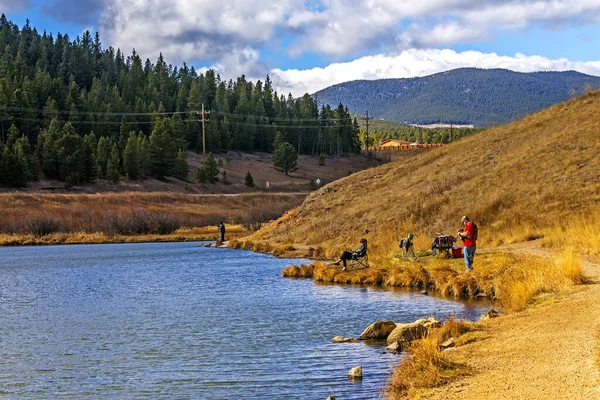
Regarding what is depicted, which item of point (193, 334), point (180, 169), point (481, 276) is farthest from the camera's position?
point (180, 169)

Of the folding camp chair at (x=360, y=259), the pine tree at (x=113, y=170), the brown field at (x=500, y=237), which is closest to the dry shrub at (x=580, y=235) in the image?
the brown field at (x=500, y=237)

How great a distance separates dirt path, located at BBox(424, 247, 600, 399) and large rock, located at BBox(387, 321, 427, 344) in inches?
64.3

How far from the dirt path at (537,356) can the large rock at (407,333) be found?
5.36ft

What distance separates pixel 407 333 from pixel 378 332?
1.39 m

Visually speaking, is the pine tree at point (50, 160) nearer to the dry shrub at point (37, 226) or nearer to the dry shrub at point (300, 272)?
the dry shrub at point (37, 226)

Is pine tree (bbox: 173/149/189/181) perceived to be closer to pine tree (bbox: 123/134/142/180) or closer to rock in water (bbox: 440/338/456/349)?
pine tree (bbox: 123/134/142/180)

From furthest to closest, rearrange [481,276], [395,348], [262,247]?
1. [262,247]
2. [481,276]
3. [395,348]

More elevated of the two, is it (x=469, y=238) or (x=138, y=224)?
(x=469, y=238)

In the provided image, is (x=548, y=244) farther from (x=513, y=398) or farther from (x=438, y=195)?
(x=513, y=398)

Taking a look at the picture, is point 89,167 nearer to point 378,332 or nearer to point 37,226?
point 37,226

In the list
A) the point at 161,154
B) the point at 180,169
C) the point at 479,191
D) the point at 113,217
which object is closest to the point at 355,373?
the point at 479,191

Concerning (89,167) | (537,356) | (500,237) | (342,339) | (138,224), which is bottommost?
(342,339)

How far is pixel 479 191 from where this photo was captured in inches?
2013

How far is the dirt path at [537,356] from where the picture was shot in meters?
12.3
